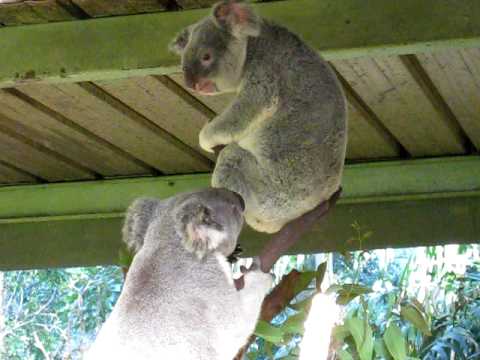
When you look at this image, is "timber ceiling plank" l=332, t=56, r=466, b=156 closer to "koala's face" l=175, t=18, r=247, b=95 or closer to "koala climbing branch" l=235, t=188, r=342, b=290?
"koala's face" l=175, t=18, r=247, b=95

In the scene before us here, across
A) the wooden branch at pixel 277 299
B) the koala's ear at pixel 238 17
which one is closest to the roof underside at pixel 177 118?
the koala's ear at pixel 238 17

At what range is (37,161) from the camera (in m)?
3.10

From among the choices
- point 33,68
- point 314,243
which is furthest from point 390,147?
point 33,68

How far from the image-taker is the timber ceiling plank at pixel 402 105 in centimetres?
233

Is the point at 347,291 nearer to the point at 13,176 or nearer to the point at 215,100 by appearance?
the point at 215,100

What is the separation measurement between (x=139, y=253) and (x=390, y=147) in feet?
4.58

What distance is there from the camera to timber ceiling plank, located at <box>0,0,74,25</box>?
2129 millimetres

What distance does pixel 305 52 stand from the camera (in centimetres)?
190

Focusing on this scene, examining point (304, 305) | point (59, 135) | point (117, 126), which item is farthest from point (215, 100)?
point (304, 305)

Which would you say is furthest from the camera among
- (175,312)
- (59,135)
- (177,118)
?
(59,135)

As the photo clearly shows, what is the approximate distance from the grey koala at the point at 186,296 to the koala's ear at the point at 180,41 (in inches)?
19.9

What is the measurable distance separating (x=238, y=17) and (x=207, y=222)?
1.83 feet

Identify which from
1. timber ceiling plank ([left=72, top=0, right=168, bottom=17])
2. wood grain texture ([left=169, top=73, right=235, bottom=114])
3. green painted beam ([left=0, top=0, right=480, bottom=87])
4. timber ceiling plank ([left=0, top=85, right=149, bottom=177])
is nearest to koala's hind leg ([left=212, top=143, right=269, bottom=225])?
green painted beam ([left=0, top=0, right=480, bottom=87])

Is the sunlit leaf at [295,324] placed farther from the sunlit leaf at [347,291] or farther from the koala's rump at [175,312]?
the koala's rump at [175,312]
